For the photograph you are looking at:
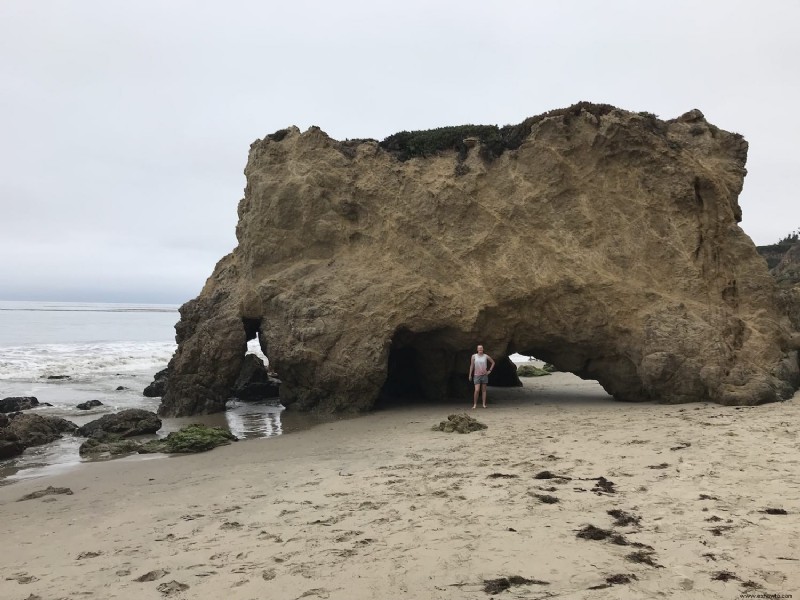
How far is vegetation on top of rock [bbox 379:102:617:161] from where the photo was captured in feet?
45.5

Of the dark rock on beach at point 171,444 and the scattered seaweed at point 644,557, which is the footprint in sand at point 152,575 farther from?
the dark rock on beach at point 171,444

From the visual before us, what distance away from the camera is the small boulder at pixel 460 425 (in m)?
10.2

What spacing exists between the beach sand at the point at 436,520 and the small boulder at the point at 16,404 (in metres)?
8.71

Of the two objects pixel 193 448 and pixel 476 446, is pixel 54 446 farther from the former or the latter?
pixel 476 446

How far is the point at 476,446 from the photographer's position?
878 centimetres

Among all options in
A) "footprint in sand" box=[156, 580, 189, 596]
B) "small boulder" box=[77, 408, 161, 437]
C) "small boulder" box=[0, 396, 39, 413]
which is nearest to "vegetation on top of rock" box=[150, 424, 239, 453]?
"small boulder" box=[77, 408, 161, 437]

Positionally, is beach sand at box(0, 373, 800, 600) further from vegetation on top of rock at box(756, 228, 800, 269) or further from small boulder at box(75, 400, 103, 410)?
vegetation on top of rock at box(756, 228, 800, 269)

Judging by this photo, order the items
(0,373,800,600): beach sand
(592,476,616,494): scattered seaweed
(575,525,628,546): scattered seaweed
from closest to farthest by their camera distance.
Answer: (0,373,800,600): beach sand, (575,525,628,546): scattered seaweed, (592,476,616,494): scattered seaweed

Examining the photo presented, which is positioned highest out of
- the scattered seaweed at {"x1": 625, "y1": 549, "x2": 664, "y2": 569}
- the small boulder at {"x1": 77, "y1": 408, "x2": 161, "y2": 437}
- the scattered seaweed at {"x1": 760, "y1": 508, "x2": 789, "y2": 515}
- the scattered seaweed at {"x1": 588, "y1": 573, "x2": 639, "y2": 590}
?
the scattered seaweed at {"x1": 760, "y1": 508, "x2": 789, "y2": 515}

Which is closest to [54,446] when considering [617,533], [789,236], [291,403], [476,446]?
[291,403]

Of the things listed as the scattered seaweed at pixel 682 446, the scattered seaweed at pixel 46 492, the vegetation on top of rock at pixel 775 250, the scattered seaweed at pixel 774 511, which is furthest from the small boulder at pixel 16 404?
the vegetation on top of rock at pixel 775 250

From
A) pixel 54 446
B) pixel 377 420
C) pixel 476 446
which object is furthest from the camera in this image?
pixel 377 420

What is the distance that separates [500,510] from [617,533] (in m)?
1.16

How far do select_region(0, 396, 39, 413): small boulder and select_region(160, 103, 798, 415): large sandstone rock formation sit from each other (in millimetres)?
4789
